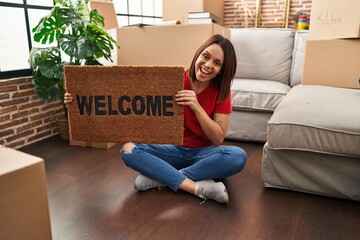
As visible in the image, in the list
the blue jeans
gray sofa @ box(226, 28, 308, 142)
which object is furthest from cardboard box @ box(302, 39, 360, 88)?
the blue jeans

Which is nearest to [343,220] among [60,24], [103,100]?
[103,100]

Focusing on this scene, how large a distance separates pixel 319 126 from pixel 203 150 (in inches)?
22.0

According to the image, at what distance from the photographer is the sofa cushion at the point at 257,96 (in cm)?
215

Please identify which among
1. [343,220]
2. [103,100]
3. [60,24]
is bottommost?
[343,220]

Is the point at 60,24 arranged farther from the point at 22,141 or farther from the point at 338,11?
the point at 338,11

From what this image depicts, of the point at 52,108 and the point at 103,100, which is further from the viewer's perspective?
the point at 52,108

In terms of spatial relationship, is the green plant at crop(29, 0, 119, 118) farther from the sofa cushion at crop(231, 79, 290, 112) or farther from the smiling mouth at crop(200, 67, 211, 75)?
the sofa cushion at crop(231, 79, 290, 112)

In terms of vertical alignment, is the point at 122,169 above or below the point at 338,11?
below

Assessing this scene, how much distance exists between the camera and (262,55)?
256cm

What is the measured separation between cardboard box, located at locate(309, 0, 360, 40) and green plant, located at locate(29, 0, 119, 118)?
135cm

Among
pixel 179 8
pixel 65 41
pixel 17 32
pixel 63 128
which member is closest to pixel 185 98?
pixel 65 41

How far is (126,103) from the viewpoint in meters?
1.26

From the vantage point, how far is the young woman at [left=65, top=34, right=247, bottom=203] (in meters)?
1.39

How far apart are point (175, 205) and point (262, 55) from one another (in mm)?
1655
